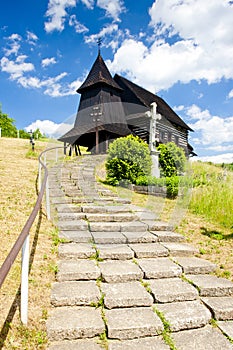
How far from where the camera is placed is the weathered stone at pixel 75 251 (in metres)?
3.63

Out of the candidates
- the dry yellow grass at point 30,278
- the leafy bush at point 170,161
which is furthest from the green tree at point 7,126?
the dry yellow grass at point 30,278

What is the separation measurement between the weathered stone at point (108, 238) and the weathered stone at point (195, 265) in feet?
2.86

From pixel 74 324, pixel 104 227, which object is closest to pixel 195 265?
pixel 104 227

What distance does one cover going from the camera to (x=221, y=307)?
282 cm

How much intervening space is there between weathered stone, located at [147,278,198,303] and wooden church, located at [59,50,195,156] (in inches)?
548

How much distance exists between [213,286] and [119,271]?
1086 millimetres

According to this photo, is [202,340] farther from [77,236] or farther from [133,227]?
[133,227]

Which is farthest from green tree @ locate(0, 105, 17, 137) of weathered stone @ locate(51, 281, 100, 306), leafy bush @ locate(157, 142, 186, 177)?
weathered stone @ locate(51, 281, 100, 306)

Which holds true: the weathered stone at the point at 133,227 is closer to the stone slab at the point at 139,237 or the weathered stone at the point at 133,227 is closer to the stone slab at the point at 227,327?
the stone slab at the point at 139,237

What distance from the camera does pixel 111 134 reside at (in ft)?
60.0

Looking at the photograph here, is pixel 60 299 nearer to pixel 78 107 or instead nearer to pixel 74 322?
pixel 74 322

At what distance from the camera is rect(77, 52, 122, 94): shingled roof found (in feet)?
60.8

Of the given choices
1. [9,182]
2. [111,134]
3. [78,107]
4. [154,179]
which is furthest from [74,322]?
[78,107]

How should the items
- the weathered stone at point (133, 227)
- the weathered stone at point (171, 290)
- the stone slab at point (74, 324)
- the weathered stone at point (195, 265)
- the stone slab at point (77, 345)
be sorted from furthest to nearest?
the weathered stone at point (133, 227), the weathered stone at point (195, 265), the weathered stone at point (171, 290), the stone slab at point (74, 324), the stone slab at point (77, 345)
